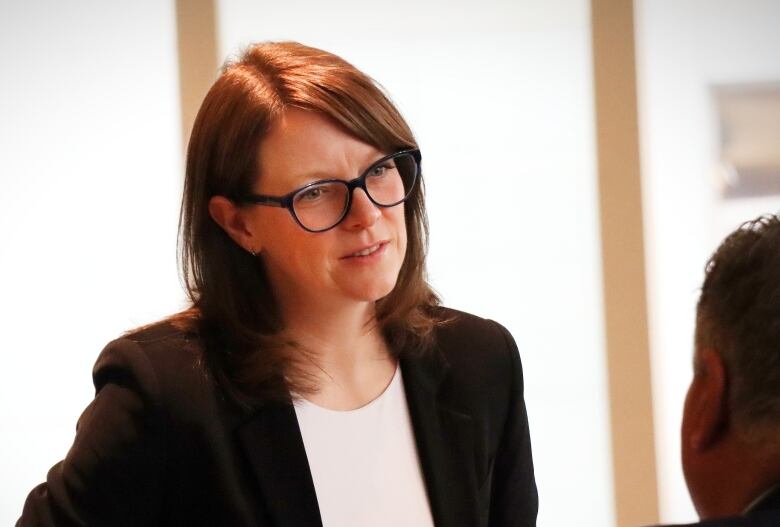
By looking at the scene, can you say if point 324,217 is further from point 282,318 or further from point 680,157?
point 680,157

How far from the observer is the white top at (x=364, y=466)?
5.34 feet

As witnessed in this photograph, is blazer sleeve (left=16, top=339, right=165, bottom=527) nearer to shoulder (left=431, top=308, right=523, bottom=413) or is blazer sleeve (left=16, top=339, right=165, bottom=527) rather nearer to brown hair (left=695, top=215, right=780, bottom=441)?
shoulder (left=431, top=308, right=523, bottom=413)

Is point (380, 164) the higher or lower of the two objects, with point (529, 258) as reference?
higher

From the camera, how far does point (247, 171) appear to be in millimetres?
1602

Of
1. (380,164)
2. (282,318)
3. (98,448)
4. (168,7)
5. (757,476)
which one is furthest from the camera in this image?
(168,7)

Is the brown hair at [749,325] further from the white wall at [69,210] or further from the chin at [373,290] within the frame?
the white wall at [69,210]

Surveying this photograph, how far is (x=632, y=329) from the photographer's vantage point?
11.4ft

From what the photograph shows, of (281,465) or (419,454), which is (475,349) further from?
(281,465)

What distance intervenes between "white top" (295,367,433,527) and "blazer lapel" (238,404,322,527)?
0.13 feet

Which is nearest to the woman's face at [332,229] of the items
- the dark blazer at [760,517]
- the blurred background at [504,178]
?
the dark blazer at [760,517]

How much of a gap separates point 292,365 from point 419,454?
0.26 meters

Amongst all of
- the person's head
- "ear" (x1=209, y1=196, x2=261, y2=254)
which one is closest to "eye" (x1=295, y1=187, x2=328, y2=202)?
"ear" (x1=209, y1=196, x2=261, y2=254)

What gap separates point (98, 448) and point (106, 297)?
1.88 meters

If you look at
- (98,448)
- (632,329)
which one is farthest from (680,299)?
(98,448)
